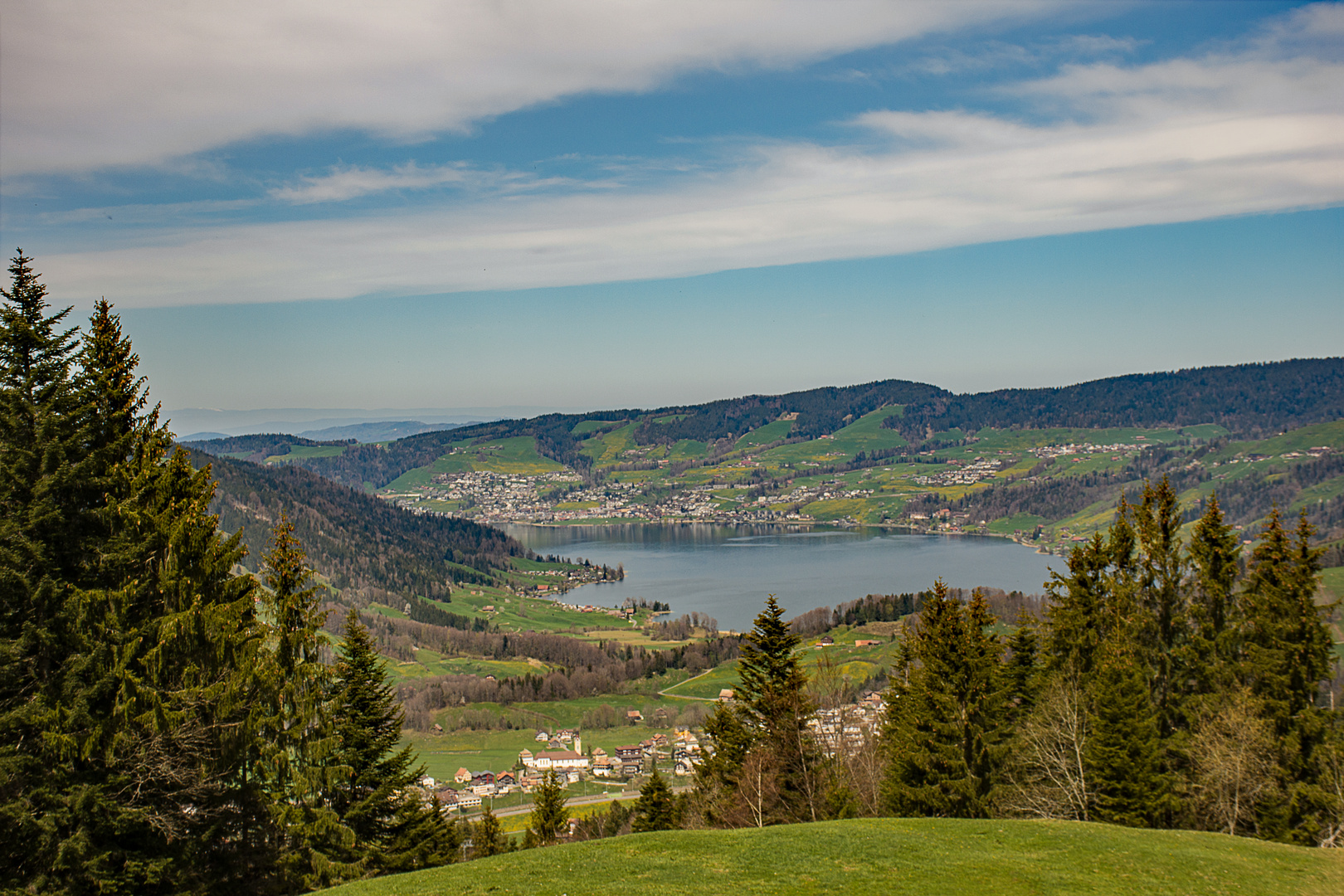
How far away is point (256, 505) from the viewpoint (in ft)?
510

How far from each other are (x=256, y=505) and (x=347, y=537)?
801 inches

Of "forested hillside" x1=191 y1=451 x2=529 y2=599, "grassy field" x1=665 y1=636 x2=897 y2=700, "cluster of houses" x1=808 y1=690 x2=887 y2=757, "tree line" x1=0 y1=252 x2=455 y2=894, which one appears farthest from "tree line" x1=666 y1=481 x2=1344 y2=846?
"forested hillside" x1=191 y1=451 x2=529 y2=599

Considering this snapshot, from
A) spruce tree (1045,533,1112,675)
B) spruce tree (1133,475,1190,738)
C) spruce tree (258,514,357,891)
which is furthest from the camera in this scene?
spruce tree (1045,533,1112,675)

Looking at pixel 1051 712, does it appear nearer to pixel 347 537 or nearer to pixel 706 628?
pixel 706 628

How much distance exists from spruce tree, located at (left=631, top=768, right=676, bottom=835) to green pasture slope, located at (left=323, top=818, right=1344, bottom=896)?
13.1 m

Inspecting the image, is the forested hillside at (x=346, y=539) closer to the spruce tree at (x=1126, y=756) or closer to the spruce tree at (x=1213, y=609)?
the spruce tree at (x=1126, y=756)

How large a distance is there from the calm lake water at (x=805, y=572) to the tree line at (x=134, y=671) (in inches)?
3906

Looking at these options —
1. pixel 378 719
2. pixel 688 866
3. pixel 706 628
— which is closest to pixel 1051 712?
pixel 688 866

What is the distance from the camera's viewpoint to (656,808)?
27.7 meters

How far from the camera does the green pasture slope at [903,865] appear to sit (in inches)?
472

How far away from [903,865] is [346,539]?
563 feet

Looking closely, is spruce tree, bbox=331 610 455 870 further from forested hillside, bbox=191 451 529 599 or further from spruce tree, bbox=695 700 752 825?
forested hillside, bbox=191 451 529 599

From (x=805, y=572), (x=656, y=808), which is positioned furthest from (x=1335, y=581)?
(x=656, y=808)

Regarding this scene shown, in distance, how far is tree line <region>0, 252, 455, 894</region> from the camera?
A: 508 inches
